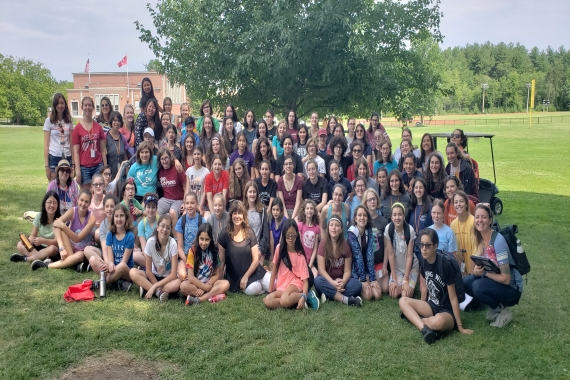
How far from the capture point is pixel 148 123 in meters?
8.71

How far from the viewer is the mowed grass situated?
14.2 ft

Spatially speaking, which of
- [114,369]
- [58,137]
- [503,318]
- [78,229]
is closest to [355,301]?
[503,318]

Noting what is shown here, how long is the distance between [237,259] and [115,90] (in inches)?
3054

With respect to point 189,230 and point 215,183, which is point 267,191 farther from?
point 189,230

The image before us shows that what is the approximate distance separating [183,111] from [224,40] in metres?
4.50

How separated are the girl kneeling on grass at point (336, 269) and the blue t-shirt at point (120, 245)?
2.41 m

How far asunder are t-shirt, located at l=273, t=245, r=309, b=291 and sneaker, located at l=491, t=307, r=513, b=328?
2139 mm

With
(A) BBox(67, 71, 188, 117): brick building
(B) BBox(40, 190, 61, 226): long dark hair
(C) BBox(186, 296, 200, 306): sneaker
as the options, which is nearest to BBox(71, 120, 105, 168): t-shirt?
(B) BBox(40, 190, 61, 226): long dark hair

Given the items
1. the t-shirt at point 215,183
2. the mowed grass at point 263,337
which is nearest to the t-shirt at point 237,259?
the mowed grass at point 263,337

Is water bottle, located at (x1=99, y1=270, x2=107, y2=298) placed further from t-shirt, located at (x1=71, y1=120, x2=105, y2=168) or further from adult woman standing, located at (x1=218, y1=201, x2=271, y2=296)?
t-shirt, located at (x1=71, y1=120, x2=105, y2=168)

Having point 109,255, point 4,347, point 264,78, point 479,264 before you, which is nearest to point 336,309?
point 479,264

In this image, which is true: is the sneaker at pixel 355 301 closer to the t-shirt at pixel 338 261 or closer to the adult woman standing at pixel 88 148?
the t-shirt at pixel 338 261

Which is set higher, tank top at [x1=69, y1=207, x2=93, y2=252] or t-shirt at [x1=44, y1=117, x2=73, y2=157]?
t-shirt at [x1=44, y1=117, x2=73, y2=157]

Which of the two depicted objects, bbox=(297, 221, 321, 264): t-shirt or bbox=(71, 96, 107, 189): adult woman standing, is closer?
bbox=(297, 221, 321, 264): t-shirt
